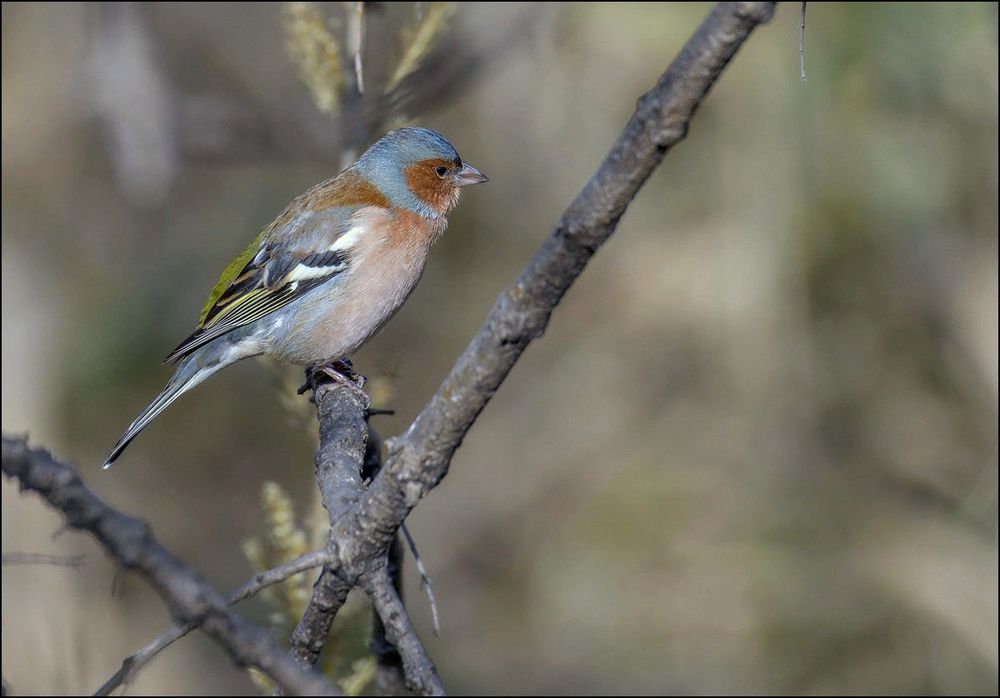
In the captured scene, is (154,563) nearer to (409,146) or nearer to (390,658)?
(390,658)

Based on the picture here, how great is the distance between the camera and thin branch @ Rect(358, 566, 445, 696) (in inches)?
83.2

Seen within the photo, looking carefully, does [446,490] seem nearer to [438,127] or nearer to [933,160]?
[438,127]

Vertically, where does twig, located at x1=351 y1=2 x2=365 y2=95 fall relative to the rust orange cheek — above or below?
above

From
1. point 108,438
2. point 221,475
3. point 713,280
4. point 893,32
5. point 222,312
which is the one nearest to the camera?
point 222,312

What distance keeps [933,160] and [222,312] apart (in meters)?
4.55

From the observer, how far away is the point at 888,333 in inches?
298

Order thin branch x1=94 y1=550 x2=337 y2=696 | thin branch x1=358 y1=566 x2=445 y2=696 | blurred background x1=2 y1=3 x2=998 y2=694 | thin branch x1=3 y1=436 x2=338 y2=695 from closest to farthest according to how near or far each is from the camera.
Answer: thin branch x1=3 y1=436 x2=338 y2=695, thin branch x1=94 y1=550 x2=337 y2=696, thin branch x1=358 y1=566 x2=445 y2=696, blurred background x1=2 y1=3 x2=998 y2=694

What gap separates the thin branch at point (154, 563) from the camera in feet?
5.31

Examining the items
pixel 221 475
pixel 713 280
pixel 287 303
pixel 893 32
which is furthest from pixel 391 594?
pixel 221 475

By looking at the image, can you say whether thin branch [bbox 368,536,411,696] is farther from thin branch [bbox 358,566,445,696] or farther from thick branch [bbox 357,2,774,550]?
thick branch [bbox 357,2,774,550]

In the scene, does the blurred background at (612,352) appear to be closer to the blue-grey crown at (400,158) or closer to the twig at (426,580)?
the blue-grey crown at (400,158)

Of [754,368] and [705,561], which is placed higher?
[754,368]

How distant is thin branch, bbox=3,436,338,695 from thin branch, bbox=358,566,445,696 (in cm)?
38

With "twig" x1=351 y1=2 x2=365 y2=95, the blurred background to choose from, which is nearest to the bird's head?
the blurred background
